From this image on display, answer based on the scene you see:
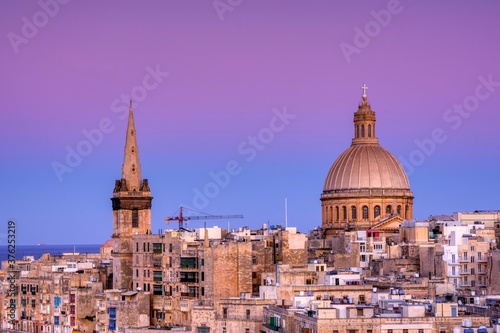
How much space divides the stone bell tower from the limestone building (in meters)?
17.6

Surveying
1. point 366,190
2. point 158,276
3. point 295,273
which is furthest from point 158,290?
point 366,190

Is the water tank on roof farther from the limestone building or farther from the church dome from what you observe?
the church dome

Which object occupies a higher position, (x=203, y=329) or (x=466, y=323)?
(x=203, y=329)

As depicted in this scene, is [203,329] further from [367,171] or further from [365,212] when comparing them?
[367,171]

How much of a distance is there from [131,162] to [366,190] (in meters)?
18.4

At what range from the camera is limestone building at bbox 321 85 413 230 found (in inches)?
4277

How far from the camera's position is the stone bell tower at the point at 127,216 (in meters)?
95.6

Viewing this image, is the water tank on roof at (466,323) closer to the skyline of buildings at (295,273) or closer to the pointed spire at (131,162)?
the skyline of buildings at (295,273)

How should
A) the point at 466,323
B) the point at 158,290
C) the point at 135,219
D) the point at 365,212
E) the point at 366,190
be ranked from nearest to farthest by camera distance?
the point at 466,323, the point at 158,290, the point at 135,219, the point at 366,190, the point at 365,212

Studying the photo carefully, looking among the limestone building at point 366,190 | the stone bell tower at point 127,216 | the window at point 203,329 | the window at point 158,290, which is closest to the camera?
the window at point 203,329

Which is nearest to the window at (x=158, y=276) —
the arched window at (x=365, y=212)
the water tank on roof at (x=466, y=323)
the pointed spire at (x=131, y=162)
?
the pointed spire at (x=131, y=162)

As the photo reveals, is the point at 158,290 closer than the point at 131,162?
Yes

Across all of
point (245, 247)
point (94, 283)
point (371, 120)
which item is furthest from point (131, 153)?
point (371, 120)

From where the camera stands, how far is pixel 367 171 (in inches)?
4286
